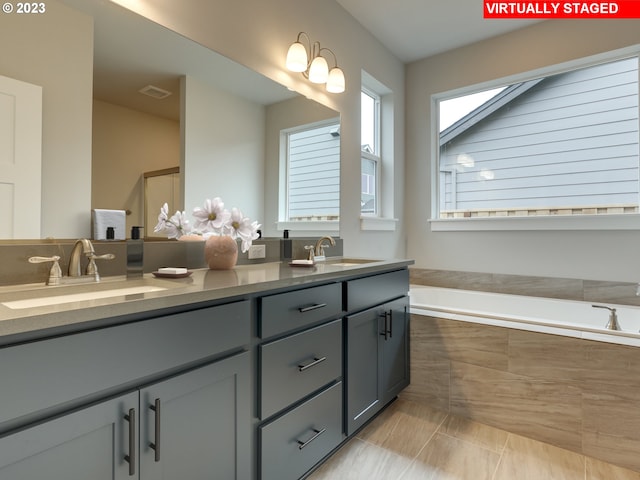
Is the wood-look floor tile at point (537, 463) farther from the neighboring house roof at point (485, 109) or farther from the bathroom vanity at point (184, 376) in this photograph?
the neighboring house roof at point (485, 109)

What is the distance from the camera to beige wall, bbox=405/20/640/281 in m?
2.52

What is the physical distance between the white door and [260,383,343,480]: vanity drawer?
1.03 meters

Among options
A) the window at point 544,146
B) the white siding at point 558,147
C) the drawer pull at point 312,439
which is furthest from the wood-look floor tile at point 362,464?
the white siding at point 558,147

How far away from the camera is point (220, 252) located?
161cm

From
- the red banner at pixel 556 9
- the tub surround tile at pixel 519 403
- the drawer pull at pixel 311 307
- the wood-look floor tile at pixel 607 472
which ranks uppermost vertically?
the red banner at pixel 556 9

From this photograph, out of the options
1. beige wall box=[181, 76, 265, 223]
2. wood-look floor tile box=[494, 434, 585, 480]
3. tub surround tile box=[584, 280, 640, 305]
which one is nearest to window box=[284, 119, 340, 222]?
beige wall box=[181, 76, 265, 223]

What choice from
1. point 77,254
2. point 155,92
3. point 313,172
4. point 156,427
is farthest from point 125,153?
point 313,172

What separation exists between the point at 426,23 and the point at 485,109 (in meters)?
0.89

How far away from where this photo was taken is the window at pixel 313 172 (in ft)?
7.36

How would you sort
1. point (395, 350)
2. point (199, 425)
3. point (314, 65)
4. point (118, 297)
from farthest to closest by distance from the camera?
point (314, 65), point (395, 350), point (199, 425), point (118, 297)

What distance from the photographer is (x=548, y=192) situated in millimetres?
2850

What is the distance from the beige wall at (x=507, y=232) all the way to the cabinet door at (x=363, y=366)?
1568 mm

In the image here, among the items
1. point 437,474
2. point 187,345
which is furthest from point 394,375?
point 187,345

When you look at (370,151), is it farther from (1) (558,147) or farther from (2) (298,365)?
(2) (298,365)
